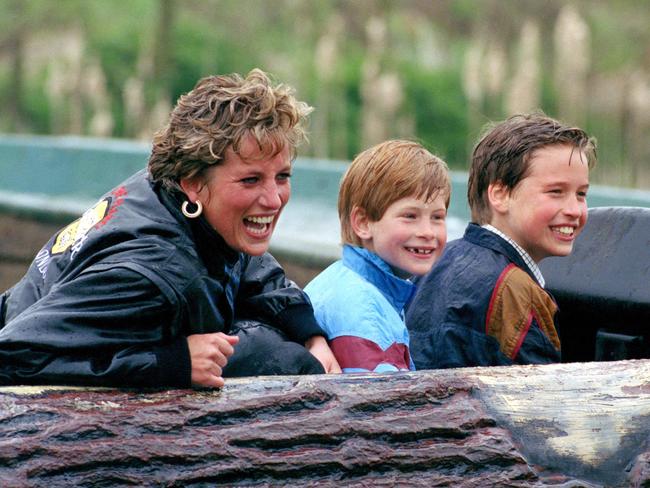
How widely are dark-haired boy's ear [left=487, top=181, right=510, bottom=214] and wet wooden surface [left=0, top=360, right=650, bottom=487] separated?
81 cm

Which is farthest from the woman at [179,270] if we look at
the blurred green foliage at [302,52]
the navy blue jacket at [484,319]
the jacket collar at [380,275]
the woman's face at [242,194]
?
the blurred green foliage at [302,52]

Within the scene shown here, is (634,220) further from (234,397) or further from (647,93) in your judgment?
(647,93)

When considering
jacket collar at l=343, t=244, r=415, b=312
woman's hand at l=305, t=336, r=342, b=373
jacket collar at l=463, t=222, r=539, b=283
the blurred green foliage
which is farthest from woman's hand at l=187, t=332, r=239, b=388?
the blurred green foliage

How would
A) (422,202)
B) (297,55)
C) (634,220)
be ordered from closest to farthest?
(422,202) → (634,220) → (297,55)

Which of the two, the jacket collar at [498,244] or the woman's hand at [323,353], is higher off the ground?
the jacket collar at [498,244]

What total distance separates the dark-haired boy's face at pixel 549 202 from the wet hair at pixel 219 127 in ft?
2.70

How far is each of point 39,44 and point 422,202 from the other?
11.7 m

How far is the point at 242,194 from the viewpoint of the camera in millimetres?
2590

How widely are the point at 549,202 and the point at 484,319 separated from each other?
415mm

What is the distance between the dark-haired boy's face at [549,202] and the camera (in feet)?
10.6

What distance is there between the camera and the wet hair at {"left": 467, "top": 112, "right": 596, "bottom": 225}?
326 cm

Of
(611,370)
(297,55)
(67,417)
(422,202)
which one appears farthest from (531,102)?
(67,417)

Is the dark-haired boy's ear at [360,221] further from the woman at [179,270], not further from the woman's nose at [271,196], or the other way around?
the woman's nose at [271,196]

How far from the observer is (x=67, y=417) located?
7.09 feet
